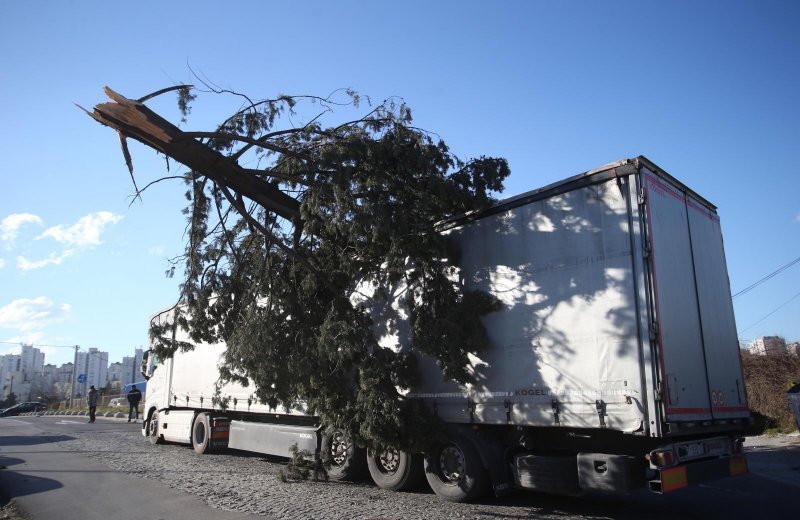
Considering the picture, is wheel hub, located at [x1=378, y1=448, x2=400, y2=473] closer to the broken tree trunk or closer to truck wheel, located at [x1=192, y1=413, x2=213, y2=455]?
the broken tree trunk

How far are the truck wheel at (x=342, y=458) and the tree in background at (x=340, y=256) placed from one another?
769mm

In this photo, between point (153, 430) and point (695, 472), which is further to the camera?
point (153, 430)

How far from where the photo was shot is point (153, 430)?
16.8m

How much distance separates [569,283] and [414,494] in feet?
12.9

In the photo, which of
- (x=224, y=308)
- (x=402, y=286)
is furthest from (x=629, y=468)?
(x=224, y=308)

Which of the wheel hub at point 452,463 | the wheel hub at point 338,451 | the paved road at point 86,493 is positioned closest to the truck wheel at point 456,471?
the wheel hub at point 452,463

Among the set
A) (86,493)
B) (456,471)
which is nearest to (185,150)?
(86,493)

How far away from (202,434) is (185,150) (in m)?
8.51

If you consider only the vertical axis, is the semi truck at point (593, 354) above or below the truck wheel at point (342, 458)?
Result: above

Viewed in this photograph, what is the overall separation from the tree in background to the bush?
13060 millimetres

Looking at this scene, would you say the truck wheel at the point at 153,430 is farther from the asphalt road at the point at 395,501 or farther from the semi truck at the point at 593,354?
the semi truck at the point at 593,354

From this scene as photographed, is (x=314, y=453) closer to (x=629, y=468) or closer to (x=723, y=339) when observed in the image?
(x=629, y=468)

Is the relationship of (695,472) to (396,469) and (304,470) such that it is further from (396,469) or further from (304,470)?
(304,470)

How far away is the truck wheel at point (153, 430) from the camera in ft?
53.8
